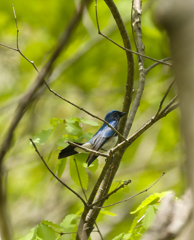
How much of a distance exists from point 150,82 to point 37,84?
655 centimetres

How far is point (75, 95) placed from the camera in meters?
8.86

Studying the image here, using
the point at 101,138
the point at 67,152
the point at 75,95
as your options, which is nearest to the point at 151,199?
the point at 67,152

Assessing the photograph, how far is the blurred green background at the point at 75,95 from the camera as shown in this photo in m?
6.39

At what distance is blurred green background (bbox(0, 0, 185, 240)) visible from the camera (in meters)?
6.39

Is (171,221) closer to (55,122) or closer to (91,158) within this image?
(91,158)

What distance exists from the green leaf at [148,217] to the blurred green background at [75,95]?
10.4ft

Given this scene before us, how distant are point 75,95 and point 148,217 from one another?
662 cm

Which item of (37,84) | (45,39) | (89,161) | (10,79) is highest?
(10,79)

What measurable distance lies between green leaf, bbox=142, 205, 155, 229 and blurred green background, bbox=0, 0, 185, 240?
3.18m

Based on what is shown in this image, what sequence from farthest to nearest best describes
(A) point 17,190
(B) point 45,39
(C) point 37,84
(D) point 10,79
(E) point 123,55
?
(A) point 17,190
(D) point 10,79
(E) point 123,55
(B) point 45,39
(C) point 37,84

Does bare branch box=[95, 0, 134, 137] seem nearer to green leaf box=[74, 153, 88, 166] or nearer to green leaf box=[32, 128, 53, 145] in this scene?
green leaf box=[74, 153, 88, 166]

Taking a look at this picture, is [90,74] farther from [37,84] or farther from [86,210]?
[37,84]

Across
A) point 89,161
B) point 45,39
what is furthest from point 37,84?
point 45,39

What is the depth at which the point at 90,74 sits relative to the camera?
793cm
